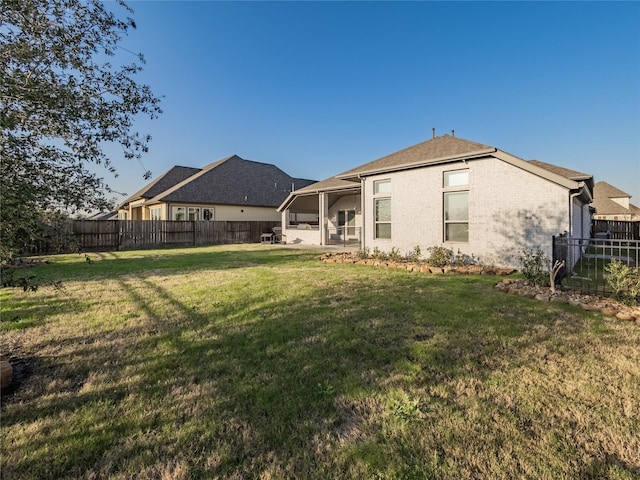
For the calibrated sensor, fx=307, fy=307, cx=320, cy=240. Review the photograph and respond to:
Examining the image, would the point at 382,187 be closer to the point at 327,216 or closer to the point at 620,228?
the point at 327,216

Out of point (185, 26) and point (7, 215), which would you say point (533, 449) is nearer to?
point (7, 215)

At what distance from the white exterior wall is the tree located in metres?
8.83

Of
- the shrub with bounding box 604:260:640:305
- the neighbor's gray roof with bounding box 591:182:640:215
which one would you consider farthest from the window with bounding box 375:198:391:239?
the neighbor's gray roof with bounding box 591:182:640:215

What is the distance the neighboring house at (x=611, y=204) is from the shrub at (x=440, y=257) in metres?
35.9

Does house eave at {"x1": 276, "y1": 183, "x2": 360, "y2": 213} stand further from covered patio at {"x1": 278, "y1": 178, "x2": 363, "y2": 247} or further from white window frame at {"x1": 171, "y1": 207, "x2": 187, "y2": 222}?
white window frame at {"x1": 171, "y1": 207, "x2": 187, "y2": 222}

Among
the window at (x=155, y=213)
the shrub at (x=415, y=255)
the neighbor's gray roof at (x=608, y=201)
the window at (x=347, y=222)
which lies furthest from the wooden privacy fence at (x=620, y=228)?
the window at (x=155, y=213)

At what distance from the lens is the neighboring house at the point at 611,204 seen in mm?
37594

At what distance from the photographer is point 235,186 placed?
26422mm

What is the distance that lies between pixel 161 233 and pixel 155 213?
6.14 meters

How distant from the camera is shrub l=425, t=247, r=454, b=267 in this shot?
9391mm

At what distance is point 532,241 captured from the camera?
848 centimetres

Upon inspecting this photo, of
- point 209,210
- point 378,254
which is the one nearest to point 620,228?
point 378,254

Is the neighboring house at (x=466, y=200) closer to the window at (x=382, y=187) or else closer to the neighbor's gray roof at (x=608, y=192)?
the window at (x=382, y=187)

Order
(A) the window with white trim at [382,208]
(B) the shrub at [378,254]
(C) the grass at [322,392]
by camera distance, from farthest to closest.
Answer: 1. (A) the window with white trim at [382,208]
2. (B) the shrub at [378,254]
3. (C) the grass at [322,392]
